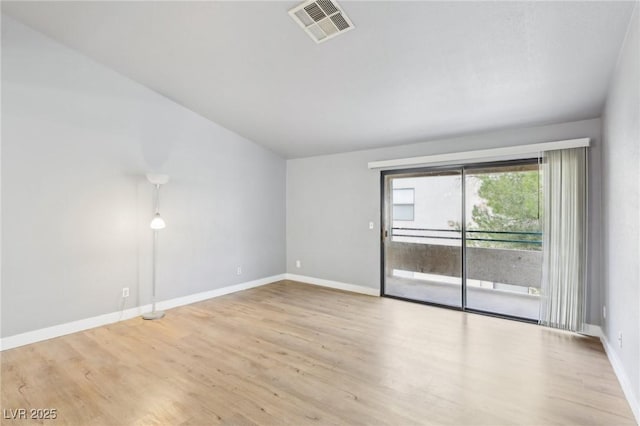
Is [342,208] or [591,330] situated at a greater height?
[342,208]

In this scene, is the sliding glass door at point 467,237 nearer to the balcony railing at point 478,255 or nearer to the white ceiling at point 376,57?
the balcony railing at point 478,255

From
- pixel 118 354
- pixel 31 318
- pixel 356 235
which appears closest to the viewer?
pixel 118 354

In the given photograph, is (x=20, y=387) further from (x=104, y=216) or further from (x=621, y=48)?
(x=621, y=48)

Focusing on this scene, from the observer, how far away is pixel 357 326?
141 inches

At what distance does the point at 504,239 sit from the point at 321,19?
356 cm

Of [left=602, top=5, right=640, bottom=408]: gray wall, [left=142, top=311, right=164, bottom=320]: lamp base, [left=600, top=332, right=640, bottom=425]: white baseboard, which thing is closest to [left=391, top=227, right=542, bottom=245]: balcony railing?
[left=602, top=5, right=640, bottom=408]: gray wall

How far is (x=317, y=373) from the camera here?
250 centimetres

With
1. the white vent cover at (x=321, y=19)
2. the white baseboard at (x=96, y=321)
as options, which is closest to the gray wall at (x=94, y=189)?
the white baseboard at (x=96, y=321)

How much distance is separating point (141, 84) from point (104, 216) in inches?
71.1

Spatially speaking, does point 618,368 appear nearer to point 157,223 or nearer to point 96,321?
point 157,223

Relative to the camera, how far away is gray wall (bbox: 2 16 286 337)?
3.01m

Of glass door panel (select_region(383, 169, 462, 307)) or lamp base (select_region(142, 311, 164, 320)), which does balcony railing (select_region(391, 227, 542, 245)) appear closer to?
glass door panel (select_region(383, 169, 462, 307))

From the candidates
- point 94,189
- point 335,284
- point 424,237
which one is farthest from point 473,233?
point 94,189

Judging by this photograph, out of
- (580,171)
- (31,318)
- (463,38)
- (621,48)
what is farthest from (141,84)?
(580,171)
